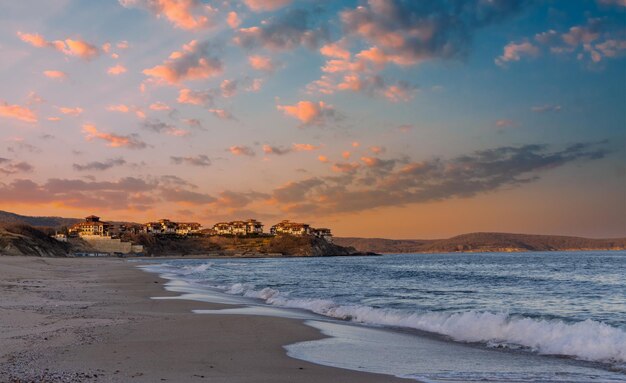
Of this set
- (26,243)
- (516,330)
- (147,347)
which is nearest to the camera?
(147,347)

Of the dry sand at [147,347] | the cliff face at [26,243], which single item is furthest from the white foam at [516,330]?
the cliff face at [26,243]

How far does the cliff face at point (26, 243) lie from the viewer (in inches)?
4140

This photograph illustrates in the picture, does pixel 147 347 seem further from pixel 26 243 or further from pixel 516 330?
pixel 26 243

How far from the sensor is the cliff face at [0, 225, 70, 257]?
105162 millimetres

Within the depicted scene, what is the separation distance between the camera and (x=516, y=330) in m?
14.4

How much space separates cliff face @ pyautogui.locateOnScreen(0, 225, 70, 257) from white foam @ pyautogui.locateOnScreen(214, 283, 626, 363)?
104m

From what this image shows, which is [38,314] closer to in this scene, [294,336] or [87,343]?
[87,343]

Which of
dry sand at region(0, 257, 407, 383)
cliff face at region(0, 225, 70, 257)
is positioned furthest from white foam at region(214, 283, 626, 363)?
A: cliff face at region(0, 225, 70, 257)

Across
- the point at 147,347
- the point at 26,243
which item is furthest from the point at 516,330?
the point at 26,243

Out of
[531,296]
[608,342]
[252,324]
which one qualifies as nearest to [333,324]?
[252,324]

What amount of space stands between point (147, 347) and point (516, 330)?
10.4 metres

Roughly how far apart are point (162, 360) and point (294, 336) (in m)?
4.86

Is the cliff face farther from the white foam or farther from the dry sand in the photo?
the white foam

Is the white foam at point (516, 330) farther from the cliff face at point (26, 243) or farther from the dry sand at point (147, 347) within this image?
the cliff face at point (26, 243)
